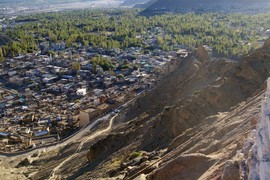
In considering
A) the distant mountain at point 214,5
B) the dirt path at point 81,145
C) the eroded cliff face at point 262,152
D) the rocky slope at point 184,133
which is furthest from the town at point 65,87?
the distant mountain at point 214,5

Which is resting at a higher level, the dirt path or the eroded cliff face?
the eroded cliff face

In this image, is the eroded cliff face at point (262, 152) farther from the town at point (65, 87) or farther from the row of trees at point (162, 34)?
the row of trees at point (162, 34)

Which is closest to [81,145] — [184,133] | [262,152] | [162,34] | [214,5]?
[184,133]

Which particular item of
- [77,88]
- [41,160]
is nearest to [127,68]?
[77,88]

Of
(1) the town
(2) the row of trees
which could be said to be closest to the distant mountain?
(2) the row of trees

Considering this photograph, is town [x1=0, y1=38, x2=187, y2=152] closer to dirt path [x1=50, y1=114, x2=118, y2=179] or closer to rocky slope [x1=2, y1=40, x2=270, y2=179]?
dirt path [x1=50, y1=114, x2=118, y2=179]

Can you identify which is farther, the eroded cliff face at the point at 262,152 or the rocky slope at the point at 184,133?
the rocky slope at the point at 184,133
